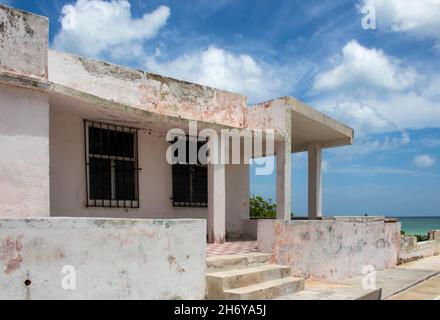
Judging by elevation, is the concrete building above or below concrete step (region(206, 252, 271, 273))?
above

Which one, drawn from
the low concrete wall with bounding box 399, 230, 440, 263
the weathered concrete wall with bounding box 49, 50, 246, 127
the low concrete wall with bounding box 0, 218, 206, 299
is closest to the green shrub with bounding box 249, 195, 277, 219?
the low concrete wall with bounding box 399, 230, 440, 263

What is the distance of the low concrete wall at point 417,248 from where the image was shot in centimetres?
1482

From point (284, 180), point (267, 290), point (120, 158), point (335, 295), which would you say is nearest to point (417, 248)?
point (284, 180)

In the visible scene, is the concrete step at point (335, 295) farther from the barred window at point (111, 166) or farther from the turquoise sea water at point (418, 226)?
the turquoise sea water at point (418, 226)

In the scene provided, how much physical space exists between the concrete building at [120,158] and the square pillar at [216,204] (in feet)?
0.07

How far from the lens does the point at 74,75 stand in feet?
26.6

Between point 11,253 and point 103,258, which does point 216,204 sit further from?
point 11,253

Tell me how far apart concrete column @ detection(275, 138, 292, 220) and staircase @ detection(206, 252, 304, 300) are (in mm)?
2674

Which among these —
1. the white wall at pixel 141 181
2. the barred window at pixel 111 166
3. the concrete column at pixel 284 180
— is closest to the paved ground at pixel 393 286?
the concrete column at pixel 284 180

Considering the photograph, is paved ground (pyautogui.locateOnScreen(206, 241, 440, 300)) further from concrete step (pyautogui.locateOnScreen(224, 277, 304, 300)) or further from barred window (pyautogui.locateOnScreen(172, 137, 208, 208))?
barred window (pyautogui.locateOnScreen(172, 137, 208, 208))

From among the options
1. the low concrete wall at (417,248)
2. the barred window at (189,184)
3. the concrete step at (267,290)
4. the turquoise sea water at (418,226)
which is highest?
the barred window at (189,184)

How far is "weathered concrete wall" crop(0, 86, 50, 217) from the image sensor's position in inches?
236
